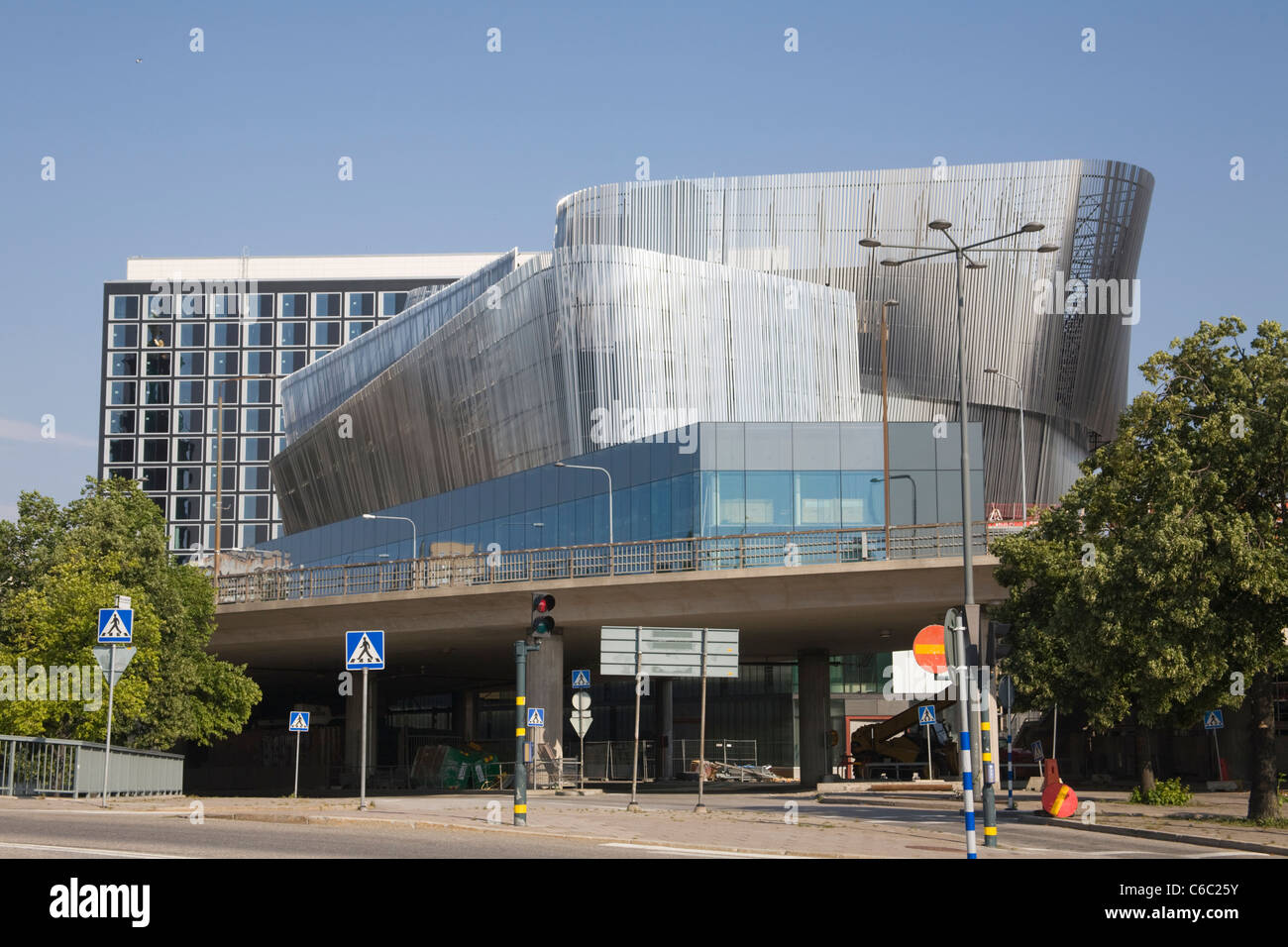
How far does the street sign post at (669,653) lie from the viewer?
2769cm

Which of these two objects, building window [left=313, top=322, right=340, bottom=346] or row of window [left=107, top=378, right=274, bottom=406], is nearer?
row of window [left=107, top=378, right=274, bottom=406]

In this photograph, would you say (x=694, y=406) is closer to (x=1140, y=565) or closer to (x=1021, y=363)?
(x=1021, y=363)

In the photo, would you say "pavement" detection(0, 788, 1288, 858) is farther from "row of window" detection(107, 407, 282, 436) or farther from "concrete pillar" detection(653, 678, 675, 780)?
"row of window" detection(107, 407, 282, 436)

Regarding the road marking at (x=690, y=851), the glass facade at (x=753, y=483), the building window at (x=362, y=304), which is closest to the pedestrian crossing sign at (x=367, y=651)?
the road marking at (x=690, y=851)

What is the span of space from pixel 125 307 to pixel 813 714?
342ft

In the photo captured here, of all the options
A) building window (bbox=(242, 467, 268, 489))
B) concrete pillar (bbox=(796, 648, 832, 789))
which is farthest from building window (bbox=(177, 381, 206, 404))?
concrete pillar (bbox=(796, 648, 832, 789))

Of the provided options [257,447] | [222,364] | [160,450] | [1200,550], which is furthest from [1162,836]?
[222,364]

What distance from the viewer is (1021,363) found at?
7656 centimetres

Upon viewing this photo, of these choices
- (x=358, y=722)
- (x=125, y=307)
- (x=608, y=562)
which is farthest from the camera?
(x=125, y=307)

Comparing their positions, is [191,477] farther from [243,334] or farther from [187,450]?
[243,334]

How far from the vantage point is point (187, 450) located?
134 meters

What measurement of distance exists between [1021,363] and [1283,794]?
44.0 meters

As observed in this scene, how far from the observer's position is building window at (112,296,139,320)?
13475cm
